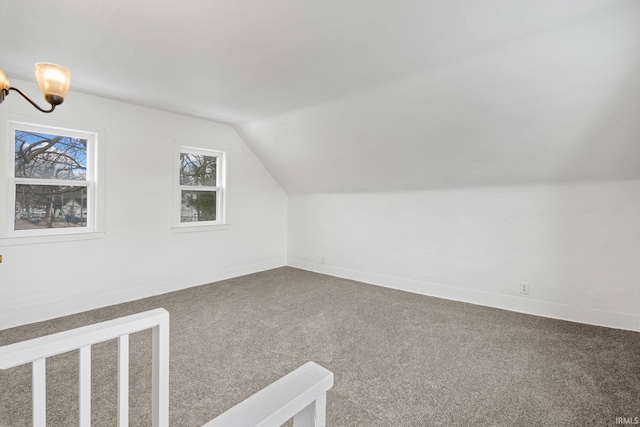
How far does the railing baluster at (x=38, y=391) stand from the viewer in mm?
876

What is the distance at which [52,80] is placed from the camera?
5.71ft

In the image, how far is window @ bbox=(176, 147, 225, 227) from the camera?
4.32 m

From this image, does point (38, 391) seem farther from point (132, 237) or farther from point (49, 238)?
point (132, 237)

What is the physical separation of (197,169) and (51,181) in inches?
64.4

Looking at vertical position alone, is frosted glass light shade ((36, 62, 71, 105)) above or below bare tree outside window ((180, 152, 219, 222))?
above

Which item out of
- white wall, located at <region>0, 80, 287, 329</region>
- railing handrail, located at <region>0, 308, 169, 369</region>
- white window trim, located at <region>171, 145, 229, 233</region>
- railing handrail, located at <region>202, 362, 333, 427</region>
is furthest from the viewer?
white window trim, located at <region>171, 145, 229, 233</region>

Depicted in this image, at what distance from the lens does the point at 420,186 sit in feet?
13.3

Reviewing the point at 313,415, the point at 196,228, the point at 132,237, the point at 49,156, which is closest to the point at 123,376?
the point at 313,415

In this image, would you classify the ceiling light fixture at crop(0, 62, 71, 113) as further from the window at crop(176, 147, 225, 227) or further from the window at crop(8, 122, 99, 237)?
the window at crop(176, 147, 225, 227)

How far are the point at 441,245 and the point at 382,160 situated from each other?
1305 mm

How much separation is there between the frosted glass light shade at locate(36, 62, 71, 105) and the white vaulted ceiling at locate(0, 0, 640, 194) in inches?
17.5

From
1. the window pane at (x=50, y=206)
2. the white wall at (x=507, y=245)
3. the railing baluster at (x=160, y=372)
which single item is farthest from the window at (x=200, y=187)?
the railing baluster at (x=160, y=372)

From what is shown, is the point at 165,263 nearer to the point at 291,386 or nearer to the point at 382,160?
the point at 382,160

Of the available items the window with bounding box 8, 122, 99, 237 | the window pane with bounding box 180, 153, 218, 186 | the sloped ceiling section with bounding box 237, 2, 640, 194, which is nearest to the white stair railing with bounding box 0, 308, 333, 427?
the sloped ceiling section with bounding box 237, 2, 640, 194
